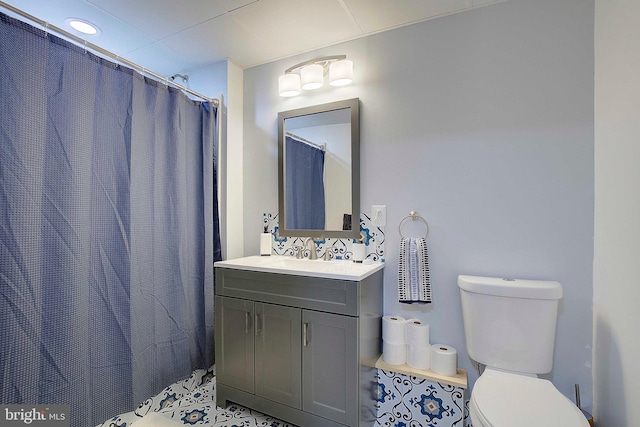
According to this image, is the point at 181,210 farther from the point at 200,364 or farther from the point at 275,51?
the point at 275,51

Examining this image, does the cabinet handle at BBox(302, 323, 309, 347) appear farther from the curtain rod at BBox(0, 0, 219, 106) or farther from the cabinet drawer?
the curtain rod at BBox(0, 0, 219, 106)

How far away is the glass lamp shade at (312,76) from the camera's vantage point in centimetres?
185

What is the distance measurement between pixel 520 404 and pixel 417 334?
564 millimetres

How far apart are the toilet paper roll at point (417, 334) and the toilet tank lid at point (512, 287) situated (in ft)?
1.08

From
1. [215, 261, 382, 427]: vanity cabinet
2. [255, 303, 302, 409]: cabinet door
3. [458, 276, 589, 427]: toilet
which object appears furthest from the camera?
[255, 303, 302, 409]: cabinet door

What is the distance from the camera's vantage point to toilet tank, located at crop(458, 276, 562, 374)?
131 centimetres

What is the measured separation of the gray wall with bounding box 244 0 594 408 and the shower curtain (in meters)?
1.16

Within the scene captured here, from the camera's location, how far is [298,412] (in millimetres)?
1521

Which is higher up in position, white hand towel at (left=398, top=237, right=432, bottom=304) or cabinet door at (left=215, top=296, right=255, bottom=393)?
white hand towel at (left=398, top=237, right=432, bottom=304)

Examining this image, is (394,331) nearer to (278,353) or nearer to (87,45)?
(278,353)

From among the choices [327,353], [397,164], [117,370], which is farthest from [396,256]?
[117,370]

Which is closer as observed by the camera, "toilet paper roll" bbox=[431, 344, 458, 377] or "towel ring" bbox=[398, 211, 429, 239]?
"toilet paper roll" bbox=[431, 344, 458, 377]

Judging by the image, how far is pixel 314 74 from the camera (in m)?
1.85
